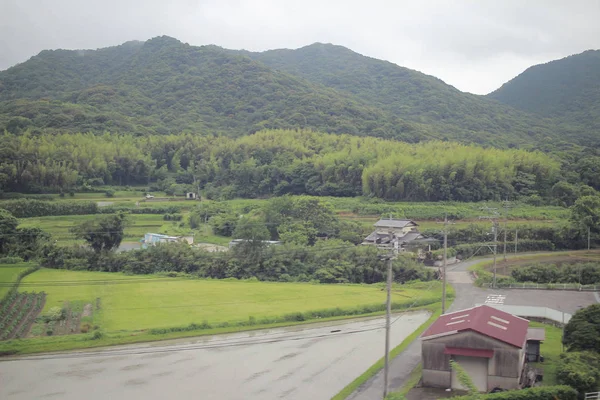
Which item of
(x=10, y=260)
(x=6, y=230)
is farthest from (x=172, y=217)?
(x=10, y=260)

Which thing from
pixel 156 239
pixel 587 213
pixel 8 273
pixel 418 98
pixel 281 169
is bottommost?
pixel 8 273

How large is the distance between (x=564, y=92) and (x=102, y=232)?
9210 cm

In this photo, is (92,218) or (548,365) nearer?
(548,365)

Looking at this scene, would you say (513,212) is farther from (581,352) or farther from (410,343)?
(581,352)

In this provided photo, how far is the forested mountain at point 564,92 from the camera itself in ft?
293

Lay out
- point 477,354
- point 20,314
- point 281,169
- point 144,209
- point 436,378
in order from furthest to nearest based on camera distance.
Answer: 1. point 281,169
2. point 144,209
3. point 20,314
4. point 436,378
5. point 477,354

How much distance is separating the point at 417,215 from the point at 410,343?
20254 millimetres

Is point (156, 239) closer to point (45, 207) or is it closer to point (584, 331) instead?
point (45, 207)

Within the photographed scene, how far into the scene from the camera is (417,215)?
36906mm

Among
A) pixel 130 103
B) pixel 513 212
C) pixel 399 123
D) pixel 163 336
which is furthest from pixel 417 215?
pixel 130 103

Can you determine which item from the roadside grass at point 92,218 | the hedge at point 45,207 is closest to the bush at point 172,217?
the roadside grass at point 92,218

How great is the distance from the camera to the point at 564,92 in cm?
9869

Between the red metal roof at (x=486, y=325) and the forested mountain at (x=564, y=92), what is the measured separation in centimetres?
7241

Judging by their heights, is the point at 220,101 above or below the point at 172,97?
below
